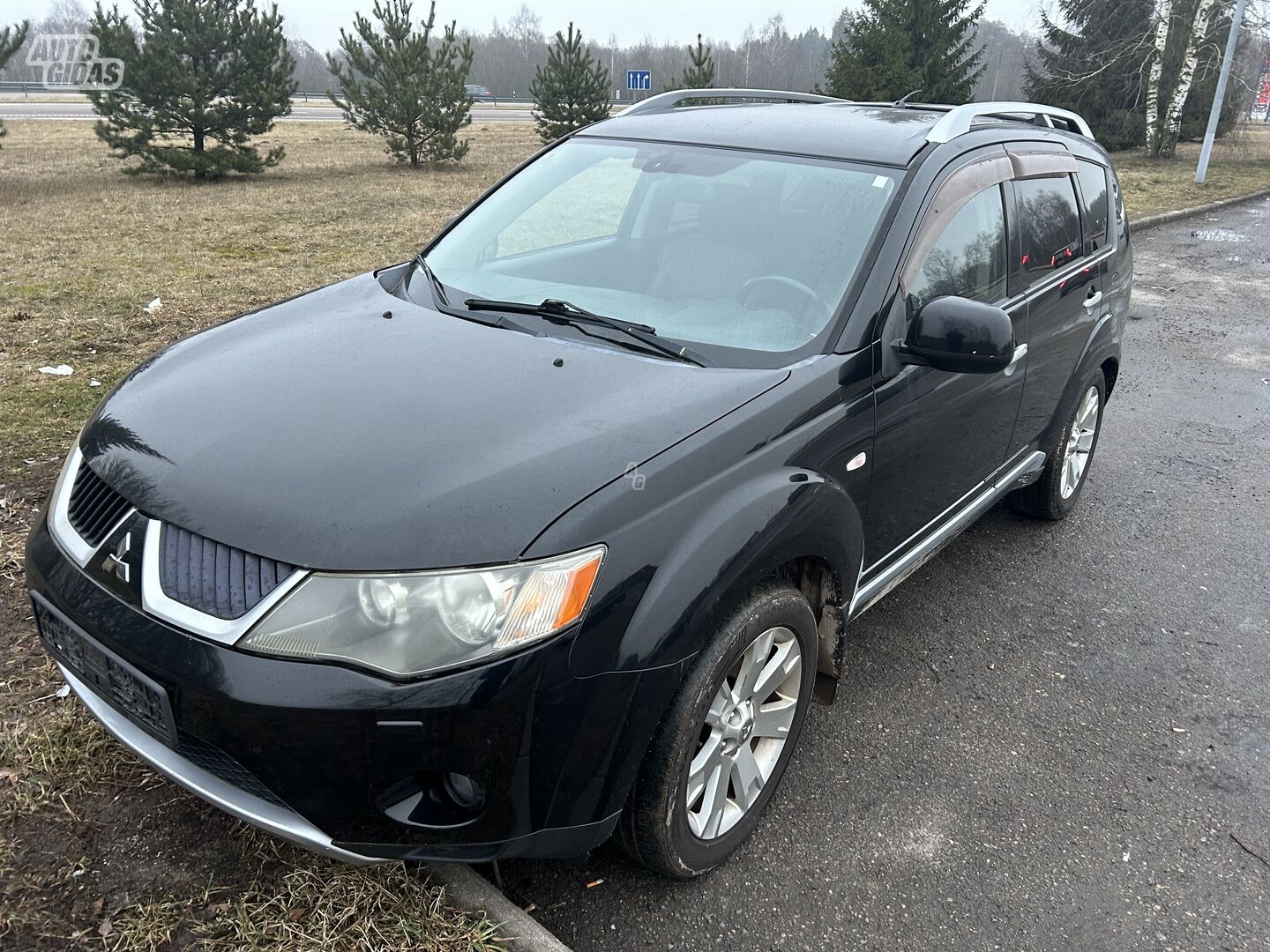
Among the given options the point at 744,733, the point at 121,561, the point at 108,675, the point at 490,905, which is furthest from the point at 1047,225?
the point at 108,675

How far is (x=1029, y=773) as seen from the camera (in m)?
2.89

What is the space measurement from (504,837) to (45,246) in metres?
10.7

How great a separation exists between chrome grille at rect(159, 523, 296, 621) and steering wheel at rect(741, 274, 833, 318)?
1.58 metres

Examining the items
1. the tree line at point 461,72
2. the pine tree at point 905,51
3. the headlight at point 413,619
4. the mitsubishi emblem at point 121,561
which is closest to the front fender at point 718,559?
the headlight at point 413,619

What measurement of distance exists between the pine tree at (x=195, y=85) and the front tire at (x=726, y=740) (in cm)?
1627

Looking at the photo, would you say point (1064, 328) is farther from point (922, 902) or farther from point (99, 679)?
point (99, 679)

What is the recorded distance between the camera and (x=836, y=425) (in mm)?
2486

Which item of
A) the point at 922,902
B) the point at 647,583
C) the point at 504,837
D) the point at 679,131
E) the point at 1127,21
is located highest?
the point at 1127,21

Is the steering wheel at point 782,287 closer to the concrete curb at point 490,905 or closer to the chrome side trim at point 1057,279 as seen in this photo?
the chrome side trim at point 1057,279

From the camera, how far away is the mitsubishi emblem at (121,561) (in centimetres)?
197

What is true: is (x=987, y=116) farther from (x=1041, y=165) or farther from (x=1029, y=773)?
(x=1029, y=773)

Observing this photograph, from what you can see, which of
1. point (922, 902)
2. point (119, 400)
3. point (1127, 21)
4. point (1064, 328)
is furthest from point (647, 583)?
point (1127, 21)

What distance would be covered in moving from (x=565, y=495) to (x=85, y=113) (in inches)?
1653

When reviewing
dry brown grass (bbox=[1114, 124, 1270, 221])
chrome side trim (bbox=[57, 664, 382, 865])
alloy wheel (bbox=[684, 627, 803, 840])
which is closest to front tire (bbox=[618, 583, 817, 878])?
alloy wheel (bbox=[684, 627, 803, 840])
